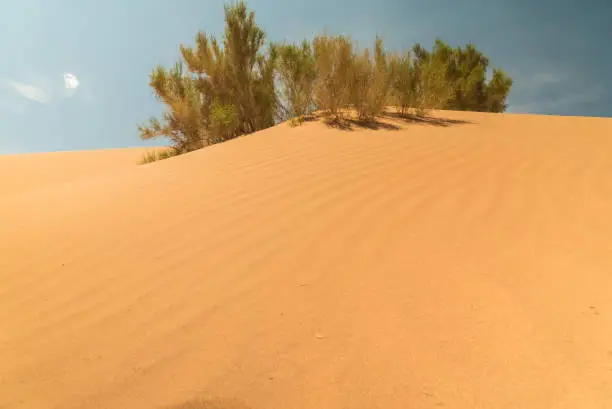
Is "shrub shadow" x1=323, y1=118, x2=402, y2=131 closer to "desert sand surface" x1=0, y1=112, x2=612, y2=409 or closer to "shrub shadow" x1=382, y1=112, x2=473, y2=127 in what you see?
"shrub shadow" x1=382, y1=112, x2=473, y2=127

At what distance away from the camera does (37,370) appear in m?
1.49

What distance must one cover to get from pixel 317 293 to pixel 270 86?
7.64m

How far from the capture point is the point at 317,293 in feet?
6.37

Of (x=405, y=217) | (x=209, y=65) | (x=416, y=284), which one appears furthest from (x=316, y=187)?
(x=209, y=65)

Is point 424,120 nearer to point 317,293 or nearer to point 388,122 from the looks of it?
point 388,122

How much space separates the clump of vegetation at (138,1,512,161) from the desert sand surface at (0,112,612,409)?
383 cm

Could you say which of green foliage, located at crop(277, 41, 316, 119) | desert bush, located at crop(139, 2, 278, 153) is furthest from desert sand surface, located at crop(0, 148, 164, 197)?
green foliage, located at crop(277, 41, 316, 119)

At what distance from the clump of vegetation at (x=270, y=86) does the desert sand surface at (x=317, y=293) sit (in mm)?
3827

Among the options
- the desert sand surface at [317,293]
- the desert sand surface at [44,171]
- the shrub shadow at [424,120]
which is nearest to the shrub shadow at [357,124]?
the shrub shadow at [424,120]

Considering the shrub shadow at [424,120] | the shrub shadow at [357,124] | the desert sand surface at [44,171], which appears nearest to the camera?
the shrub shadow at [357,124]

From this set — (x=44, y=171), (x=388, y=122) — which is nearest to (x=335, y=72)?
(x=388, y=122)

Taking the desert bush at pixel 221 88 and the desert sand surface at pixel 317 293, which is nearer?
the desert sand surface at pixel 317 293

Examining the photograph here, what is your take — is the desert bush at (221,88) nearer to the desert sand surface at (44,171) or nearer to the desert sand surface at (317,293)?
the desert sand surface at (44,171)

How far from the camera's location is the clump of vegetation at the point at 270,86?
287 inches
